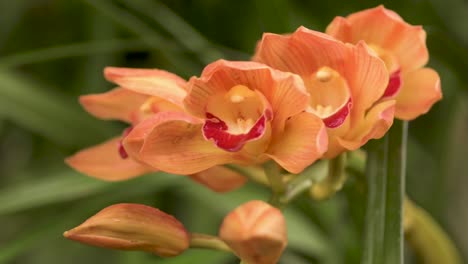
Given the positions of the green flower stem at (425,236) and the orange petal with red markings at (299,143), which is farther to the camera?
the green flower stem at (425,236)

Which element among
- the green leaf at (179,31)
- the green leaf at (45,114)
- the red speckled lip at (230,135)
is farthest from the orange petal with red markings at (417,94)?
the green leaf at (45,114)

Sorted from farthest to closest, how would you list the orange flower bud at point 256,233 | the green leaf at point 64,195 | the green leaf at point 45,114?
the green leaf at point 45,114 → the green leaf at point 64,195 → the orange flower bud at point 256,233

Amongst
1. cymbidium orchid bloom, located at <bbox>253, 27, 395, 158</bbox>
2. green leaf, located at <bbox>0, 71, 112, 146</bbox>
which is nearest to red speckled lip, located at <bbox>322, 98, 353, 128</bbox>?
cymbidium orchid bloom, located at <bbox>253, 27, 395, 158</bbox>

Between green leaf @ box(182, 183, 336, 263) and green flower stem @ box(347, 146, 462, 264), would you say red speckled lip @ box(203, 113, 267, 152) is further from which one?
green leaf @ box(182, 183, 336, 263)

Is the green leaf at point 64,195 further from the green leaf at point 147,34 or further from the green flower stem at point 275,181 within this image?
the green flower stem at point 275,181

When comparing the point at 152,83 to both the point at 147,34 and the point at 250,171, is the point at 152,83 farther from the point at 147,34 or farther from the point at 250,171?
the point at 147,34

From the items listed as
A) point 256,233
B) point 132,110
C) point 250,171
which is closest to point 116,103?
point 132,110

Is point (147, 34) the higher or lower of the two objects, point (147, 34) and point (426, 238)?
the higher
